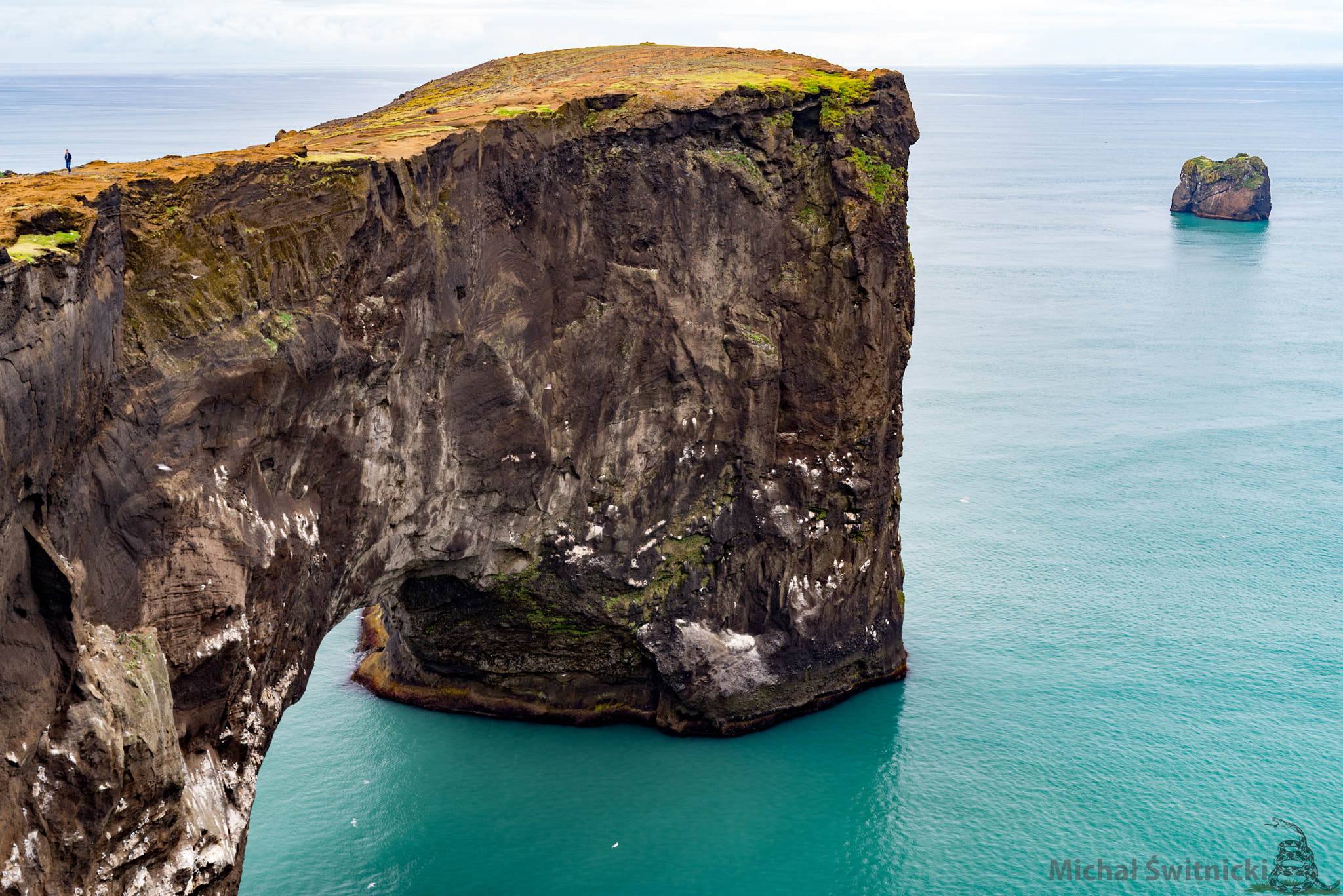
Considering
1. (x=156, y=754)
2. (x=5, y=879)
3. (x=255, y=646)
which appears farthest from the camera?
(x=255, y=646)

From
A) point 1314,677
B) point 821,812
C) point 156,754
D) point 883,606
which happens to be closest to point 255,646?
point 156,754

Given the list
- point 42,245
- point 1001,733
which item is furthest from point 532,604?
point 42,245

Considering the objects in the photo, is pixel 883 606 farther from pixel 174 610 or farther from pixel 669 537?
pixel 174 610

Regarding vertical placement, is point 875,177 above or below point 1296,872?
above

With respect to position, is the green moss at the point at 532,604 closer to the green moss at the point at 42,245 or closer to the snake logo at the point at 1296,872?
the green moss at the point at 42,245

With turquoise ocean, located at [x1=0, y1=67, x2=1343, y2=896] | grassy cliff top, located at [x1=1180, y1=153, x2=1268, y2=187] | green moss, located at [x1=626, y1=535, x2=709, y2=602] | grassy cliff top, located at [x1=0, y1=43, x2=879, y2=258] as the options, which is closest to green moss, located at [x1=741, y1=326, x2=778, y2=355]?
green moss, located at [x1=626, y1=535, x2=709, y2=602]

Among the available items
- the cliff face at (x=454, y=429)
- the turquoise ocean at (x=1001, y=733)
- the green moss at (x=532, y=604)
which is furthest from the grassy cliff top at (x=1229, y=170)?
the green moss at (x=532, y=604)

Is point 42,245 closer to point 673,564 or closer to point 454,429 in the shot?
point 454,429
